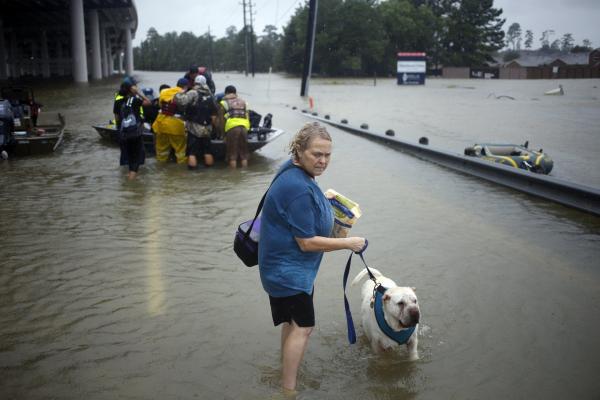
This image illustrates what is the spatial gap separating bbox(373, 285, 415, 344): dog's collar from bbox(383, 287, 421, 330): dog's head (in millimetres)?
48

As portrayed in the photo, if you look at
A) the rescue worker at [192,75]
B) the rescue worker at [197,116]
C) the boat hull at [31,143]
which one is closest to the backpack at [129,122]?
the rescue worker at [197,116]

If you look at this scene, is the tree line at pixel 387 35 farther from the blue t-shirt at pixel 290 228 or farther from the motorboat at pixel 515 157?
the blue t-shirt at pixel 290 228

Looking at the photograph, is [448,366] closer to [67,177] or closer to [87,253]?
[87,253]

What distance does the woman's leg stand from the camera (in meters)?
3.33

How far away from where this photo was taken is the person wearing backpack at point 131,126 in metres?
10.1

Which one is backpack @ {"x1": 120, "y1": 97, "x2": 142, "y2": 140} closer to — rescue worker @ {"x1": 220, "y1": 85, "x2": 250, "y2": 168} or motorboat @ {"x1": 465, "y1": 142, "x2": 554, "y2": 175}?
rescue worker @ {"x1": 220, "y1": 85, "x2": 250, "y2": 168}

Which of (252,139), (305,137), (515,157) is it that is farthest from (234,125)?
(305,137)

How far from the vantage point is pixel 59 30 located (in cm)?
5775

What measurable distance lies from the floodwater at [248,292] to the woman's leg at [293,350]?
291 mm

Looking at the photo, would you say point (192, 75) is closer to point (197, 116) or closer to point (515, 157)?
point (197, 116)

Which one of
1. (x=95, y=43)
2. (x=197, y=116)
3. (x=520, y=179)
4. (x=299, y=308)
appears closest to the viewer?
(x=299, y=308)

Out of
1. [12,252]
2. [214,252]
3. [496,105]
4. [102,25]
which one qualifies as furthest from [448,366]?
[102,25]

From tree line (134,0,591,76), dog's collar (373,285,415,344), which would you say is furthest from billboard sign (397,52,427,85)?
dog's collar (373,285,415,344)

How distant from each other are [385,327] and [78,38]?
38.9m
